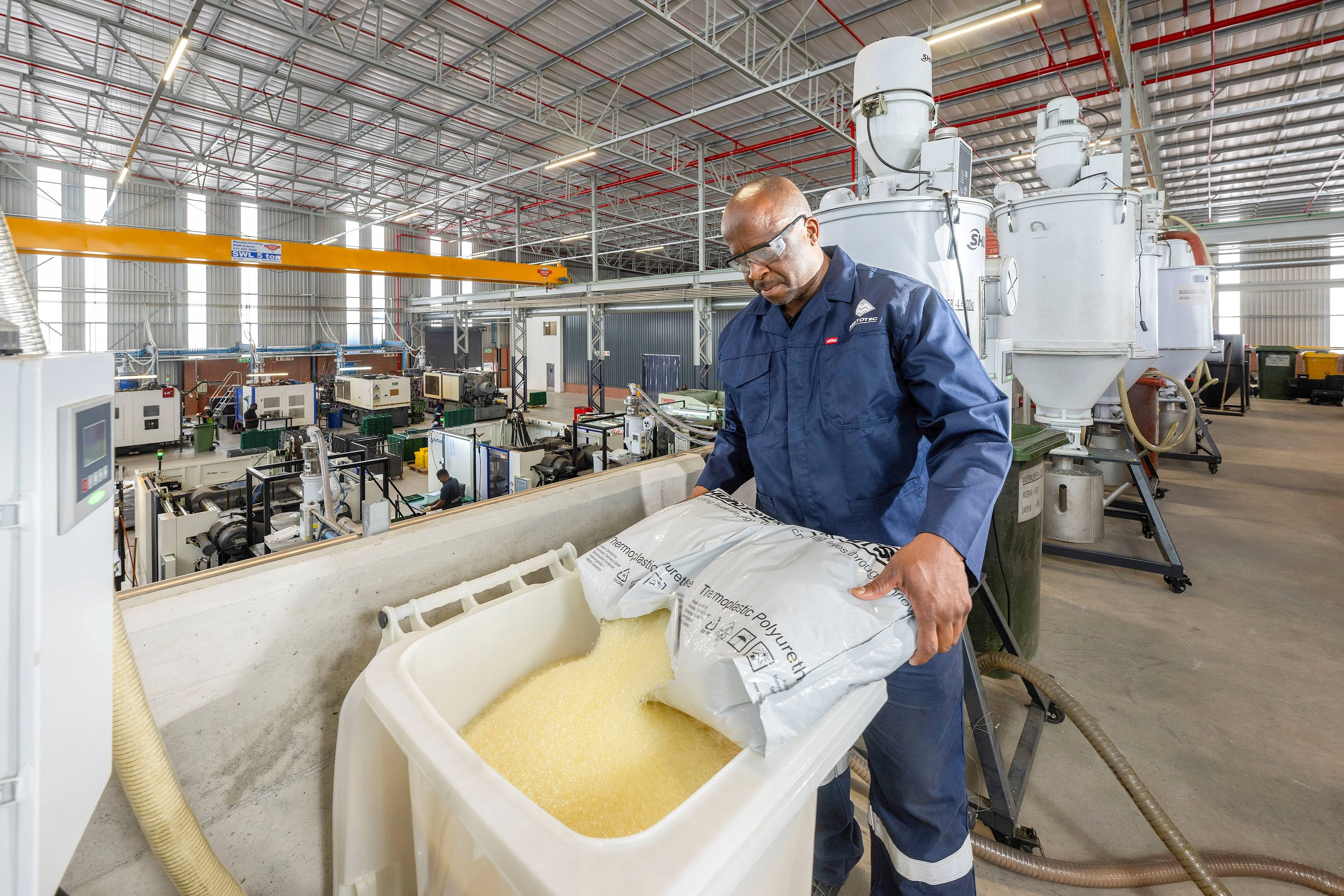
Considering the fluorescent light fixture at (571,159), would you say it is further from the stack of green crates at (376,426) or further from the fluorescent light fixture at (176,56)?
the stack of green crates at (376,426)

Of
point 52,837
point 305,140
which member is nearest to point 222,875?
point 52,837

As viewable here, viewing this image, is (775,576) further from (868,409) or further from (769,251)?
(769,251)

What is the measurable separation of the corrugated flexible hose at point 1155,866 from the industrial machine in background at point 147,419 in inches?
532

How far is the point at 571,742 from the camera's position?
1121mm

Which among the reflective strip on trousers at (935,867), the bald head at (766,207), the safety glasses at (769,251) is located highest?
the bald head at (766,207)

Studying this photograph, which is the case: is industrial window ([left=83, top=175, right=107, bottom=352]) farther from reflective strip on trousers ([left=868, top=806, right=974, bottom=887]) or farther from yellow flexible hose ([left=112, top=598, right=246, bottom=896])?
reflective strip on trousers ([left=868, top=806, right=974, bottom=887])

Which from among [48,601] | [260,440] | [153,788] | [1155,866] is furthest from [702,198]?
[48,601]

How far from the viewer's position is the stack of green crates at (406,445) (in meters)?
10.2

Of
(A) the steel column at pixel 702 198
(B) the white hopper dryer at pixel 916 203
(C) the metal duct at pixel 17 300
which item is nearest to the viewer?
(C) the metal duct at pixel 17 300

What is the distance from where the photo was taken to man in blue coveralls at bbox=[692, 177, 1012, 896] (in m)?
1.28

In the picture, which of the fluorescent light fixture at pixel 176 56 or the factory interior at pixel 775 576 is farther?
the fluorescent light fixture at pixel 176 56

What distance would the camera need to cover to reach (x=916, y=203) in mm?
2484

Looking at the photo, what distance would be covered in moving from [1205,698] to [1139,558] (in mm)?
1751

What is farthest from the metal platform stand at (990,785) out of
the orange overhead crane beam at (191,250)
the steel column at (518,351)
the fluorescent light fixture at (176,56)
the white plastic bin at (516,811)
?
the steel column at (518,351)
